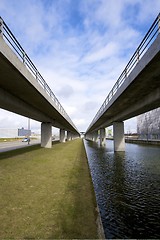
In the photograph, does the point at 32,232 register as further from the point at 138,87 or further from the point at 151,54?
the point at 138,87

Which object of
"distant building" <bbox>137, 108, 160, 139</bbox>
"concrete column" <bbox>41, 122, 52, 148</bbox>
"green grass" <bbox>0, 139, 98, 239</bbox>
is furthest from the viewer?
"distant building" <bbox>137, 108, 160, 139</bbox>

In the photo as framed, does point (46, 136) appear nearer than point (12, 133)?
Yes

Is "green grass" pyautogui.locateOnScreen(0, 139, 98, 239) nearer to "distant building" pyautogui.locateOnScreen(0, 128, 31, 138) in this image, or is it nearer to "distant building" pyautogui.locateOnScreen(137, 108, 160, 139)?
"distant building" pyautogui.locateOnScreen(137, 108, 160, 139)

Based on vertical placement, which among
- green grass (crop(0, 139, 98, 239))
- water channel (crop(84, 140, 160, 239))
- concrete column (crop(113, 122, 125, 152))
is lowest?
water channel (crop(84, 140, 160, 239))

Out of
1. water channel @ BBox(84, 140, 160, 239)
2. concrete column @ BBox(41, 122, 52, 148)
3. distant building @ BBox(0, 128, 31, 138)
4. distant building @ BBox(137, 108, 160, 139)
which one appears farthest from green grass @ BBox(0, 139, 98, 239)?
distant building @ BBox(0, 128, 31, 138)

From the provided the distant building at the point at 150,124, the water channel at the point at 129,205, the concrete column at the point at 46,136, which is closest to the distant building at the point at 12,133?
the distant building at the point at 150,124

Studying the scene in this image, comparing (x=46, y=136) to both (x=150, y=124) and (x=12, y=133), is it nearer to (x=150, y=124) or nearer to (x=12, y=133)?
(x=150, y=124)

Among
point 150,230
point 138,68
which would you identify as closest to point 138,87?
point 138,68

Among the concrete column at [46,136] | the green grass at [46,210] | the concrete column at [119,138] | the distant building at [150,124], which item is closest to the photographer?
the green grass at [46,210]

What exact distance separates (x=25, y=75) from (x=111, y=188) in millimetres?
9638

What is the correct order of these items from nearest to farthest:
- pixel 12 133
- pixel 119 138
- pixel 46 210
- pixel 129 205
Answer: pixel 46 210 < pixel 129 205 < pixel 119 138 < pixel 12 133

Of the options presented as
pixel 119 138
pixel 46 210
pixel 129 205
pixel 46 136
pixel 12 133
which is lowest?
pixel 129 205

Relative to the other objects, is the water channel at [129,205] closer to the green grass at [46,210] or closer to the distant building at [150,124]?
the green grass at [46,210]

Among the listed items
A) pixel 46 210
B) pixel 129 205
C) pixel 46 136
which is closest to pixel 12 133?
pixel 46 136
